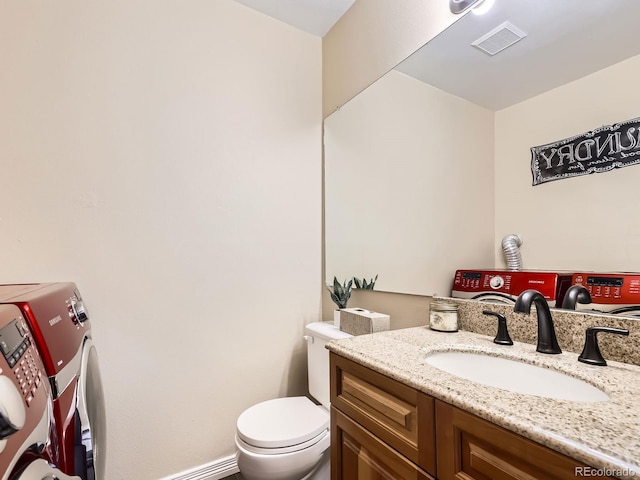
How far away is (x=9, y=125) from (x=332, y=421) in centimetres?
168

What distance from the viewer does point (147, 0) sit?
5.08 feet

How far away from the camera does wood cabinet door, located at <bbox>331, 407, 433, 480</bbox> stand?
2.60 ft

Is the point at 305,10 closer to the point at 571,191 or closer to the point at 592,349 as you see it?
the point at 571,191

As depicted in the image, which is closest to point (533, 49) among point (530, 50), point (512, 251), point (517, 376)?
point (530, 50)

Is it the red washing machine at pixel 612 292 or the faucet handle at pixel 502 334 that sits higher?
the red washing machine at pixel 612 292

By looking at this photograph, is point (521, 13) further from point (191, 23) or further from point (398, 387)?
point (191, 23)

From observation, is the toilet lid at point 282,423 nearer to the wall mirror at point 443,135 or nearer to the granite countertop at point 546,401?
the granite countertop at point 546,401

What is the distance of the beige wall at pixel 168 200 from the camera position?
133 cm

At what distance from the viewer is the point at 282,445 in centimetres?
→ 125

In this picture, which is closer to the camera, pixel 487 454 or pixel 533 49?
pixel 487 454

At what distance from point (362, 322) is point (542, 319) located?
0.71m

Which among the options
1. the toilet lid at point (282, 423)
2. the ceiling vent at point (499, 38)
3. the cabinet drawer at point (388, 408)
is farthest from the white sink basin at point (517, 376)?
the ceiling vent at point (499, 38)

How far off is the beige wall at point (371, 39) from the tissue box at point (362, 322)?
1212mm

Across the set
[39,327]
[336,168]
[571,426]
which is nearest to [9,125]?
[39,327]
